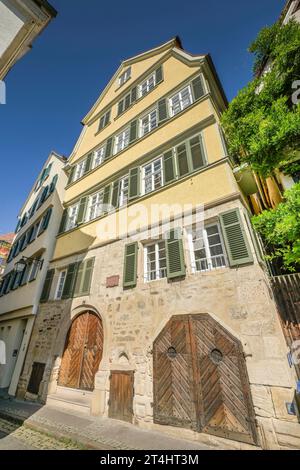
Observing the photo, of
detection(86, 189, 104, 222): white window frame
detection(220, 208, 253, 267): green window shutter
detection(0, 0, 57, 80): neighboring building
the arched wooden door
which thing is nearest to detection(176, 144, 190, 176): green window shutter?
detection(220, 208, 253, 267): green window shutter

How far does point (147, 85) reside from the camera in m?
12.1

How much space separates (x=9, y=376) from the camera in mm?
10898

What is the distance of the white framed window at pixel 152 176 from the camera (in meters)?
8.76

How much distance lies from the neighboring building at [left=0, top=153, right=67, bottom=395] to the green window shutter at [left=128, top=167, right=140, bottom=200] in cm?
568

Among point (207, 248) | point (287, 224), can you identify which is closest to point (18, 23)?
point (207, 248)

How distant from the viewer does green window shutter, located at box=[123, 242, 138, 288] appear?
7425 millimetres

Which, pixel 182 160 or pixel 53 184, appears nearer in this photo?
pixel 182 160

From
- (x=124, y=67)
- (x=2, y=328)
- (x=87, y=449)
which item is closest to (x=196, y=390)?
(x=87, y=449)

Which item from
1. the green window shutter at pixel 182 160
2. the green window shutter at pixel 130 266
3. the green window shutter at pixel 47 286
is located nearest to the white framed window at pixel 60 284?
the green window shutter at pixel 47 286

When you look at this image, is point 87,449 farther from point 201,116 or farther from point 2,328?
point 2,328

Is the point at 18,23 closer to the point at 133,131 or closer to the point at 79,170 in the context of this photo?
the point at 133,131

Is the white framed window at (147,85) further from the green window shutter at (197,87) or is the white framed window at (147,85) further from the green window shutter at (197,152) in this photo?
the green window shutter at (197,152)

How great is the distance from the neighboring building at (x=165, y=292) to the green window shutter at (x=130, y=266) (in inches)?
A: 1.6

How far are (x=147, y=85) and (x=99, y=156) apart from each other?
4748mm
